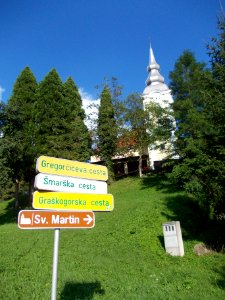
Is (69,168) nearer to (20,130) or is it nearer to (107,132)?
(20,130)

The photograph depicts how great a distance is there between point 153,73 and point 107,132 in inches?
1351

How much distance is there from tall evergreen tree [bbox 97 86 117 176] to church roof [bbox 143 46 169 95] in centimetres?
2234

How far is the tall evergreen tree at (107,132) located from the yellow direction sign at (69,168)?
31043mm

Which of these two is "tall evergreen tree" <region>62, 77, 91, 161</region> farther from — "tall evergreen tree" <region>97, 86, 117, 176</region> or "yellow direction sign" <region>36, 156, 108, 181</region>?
"yellow direction sign" <region>36, 156, 108, 181</region>

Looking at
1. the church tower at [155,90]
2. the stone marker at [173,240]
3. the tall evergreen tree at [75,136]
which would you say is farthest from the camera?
the church tower at [155,90]

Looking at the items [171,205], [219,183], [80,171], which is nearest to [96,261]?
[219,183]

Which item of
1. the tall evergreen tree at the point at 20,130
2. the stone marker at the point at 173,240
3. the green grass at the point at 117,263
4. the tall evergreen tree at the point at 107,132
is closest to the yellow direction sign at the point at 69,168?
the green grass at the point at 117,263

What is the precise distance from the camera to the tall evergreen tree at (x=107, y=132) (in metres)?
37.7

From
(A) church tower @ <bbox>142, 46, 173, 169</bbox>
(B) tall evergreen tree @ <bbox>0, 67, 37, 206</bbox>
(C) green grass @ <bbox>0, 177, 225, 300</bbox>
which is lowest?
(C) green grass @ <bbox>0, 177, 225, 300</bbox>

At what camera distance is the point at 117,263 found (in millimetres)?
10664

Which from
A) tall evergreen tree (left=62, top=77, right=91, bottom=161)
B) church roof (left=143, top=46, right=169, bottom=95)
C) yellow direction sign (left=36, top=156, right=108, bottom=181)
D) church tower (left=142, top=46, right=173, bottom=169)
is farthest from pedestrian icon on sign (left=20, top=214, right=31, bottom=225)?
church roof (left=143, top=46, right=169, bottom=95)

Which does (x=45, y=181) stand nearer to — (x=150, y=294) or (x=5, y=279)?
(x=150, y=294)

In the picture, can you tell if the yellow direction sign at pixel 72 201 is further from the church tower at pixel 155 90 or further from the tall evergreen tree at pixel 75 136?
the church tower at pixel 155 90

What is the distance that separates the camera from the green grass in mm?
8070
